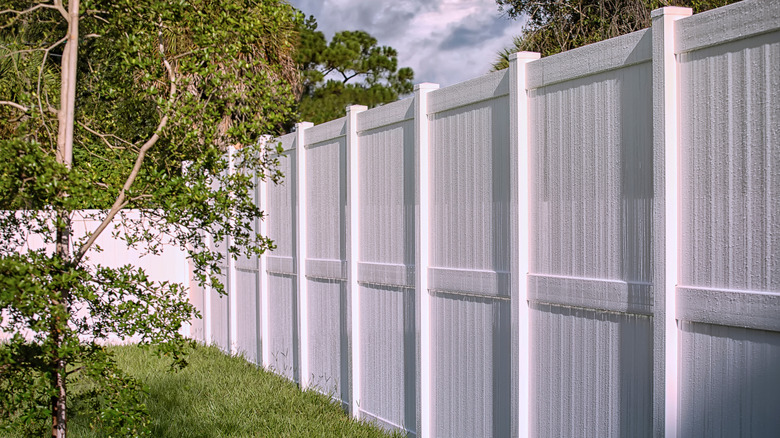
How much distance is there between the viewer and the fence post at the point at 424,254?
610 cm

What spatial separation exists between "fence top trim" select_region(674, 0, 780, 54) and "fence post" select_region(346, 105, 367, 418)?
3845mm

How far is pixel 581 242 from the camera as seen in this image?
14.9 ft

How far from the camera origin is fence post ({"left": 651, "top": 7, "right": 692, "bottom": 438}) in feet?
12.8

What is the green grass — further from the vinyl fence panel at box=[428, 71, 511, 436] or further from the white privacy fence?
the vinyl fence panel at box=[428, 71, 511, 436]

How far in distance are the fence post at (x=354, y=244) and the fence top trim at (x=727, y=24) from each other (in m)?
3.85

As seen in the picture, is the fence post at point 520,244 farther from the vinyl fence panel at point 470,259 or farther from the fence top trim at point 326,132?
the fence top trim at point 326,132

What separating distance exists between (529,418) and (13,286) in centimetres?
272

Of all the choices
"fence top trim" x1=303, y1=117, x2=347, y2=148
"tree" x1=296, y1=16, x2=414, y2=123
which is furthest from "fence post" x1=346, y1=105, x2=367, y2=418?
"tree" x1=296, y1=16, x2=414, y2=123

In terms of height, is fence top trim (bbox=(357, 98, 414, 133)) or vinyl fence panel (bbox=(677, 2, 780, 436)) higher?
fence top trim (bbox=(357, 98, 414, 133))

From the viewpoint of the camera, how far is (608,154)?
4348mm

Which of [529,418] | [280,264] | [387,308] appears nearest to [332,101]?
[280,264]

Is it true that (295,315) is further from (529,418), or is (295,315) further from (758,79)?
(758,79)

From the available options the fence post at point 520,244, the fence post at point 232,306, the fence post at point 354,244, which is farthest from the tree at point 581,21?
the fence post at point 520,244

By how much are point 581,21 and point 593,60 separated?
10714 mm
